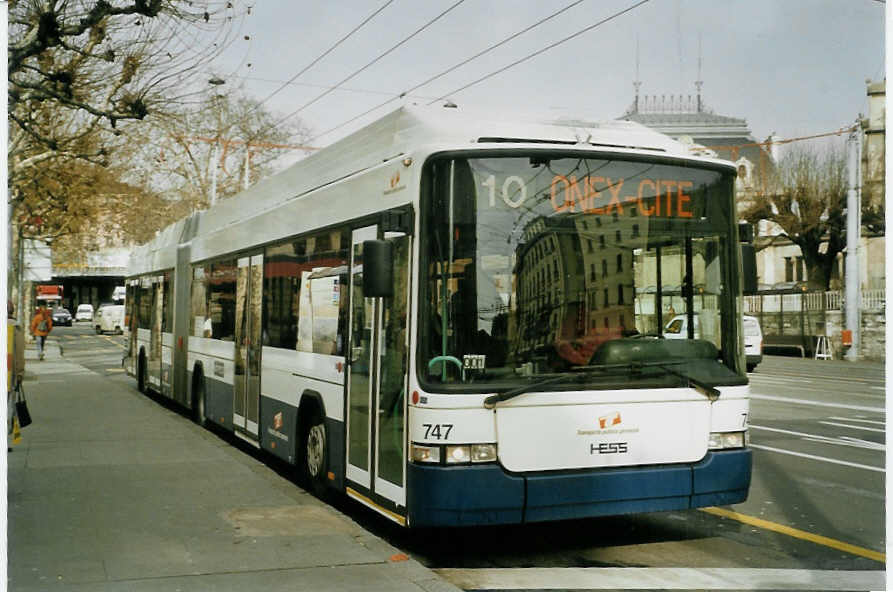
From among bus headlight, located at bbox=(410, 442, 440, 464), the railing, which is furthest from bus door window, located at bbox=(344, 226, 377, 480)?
the railing

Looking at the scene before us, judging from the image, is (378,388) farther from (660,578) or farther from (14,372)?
(14,372)

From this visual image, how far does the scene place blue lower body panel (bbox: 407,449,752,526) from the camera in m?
6.52

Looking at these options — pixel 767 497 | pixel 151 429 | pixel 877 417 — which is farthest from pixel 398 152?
pixel 877 417

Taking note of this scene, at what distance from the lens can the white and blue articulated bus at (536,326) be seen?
21.6 feet

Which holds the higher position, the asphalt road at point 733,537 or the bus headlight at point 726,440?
the bus headlight at point 726,440

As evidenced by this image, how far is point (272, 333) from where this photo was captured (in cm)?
1033

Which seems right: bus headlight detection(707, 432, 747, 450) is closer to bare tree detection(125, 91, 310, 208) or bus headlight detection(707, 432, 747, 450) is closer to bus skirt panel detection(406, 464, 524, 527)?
bus skirt panel detection(406, 464, 524, 527)

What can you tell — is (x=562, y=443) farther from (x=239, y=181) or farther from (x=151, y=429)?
(x=239, y=181)

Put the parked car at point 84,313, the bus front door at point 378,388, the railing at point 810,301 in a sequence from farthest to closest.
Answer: the parked car at point 84,313
the railing at point 810,301
the bus front door at point 378,388

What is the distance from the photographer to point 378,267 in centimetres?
670

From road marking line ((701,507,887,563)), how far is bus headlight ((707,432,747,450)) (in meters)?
1.01

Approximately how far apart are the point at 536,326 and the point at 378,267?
3.42 feet

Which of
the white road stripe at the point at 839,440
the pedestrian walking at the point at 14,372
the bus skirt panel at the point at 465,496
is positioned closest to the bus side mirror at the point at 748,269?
the bus skirt panel at the point at 465,496

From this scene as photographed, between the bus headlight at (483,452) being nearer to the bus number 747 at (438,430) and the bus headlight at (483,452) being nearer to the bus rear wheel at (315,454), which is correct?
the bus number 747 at (438,430)
